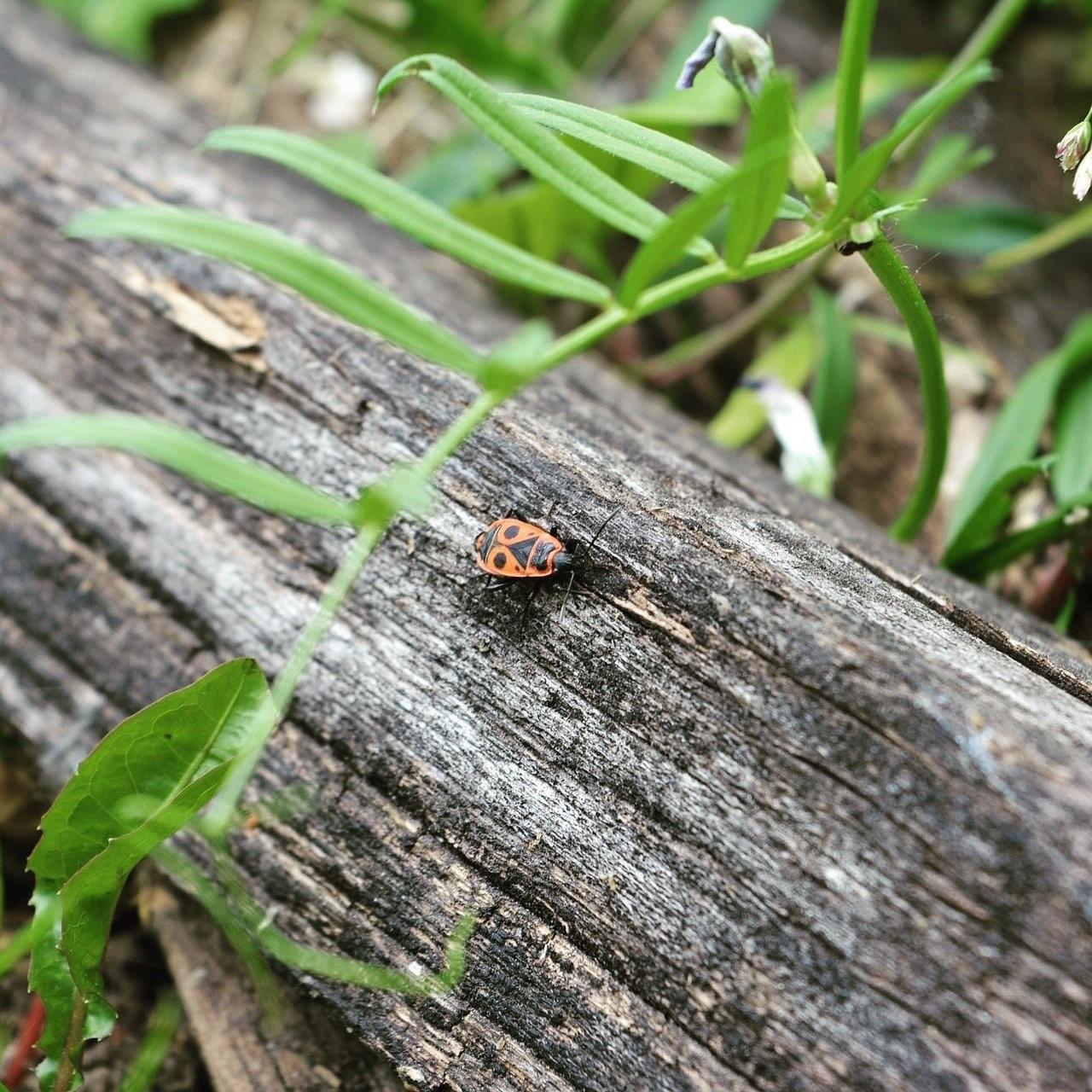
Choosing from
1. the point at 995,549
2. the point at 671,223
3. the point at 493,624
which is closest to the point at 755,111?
the point at 671,223

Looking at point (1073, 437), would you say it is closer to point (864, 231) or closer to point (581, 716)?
point (864, 231)

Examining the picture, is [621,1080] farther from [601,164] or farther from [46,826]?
[601,164]

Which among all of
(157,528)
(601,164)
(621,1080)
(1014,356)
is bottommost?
(621,1080)


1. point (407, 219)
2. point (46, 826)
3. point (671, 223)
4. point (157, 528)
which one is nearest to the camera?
point (671, 223)

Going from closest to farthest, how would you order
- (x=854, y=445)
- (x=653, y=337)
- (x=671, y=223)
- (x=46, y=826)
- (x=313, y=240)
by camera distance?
(x=671, y=223) < (x=46, y=826) < (x=313, y=240) < (x=854, y=445) < (x=653, y=337)

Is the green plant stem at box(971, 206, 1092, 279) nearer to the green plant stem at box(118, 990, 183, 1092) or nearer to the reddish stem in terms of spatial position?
the green plant stem at box(118, 990, 183, 1092)

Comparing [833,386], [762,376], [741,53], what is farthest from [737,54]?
[833,386]

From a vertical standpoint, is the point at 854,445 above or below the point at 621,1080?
above
